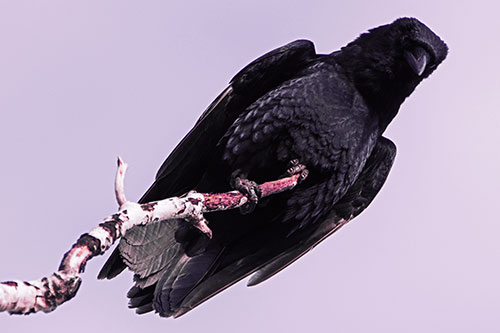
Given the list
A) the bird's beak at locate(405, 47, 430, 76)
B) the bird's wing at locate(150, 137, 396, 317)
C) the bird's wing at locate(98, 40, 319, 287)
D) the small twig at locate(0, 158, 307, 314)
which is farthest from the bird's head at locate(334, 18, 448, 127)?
the small twig at locate(0, 158, 307, 314)

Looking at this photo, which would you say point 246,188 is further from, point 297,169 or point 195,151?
point 195,151

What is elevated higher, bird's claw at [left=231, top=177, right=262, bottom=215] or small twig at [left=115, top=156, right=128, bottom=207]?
small twig at [left=115, top=156, right=128, bottom=207]

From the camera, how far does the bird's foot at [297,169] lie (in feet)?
21.6

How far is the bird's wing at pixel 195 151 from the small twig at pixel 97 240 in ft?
3.40

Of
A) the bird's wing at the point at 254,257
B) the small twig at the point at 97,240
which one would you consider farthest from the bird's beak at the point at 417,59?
the small twig at the point at 97,240

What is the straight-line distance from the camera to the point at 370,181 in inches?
315

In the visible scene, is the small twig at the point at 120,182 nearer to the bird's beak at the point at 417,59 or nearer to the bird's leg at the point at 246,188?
the bird's leg at the point at 246,188

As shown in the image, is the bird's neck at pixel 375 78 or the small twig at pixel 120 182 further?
the bird's neck at pixel 375 78

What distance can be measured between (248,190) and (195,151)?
0.86 meters

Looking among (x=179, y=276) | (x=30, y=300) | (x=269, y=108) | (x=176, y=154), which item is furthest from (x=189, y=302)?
(x=30, y=300)

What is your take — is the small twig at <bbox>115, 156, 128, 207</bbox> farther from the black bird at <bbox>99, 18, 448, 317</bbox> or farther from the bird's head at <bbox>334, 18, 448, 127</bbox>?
the bird's head at <bbox>334, 18, 448, 127</bbox>

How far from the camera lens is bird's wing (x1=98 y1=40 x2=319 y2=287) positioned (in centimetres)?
688

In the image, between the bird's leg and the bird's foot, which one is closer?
the bird's leg

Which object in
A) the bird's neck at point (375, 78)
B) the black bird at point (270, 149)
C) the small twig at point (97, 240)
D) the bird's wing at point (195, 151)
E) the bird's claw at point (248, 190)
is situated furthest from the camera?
the bird's neck at point (375, 78)
